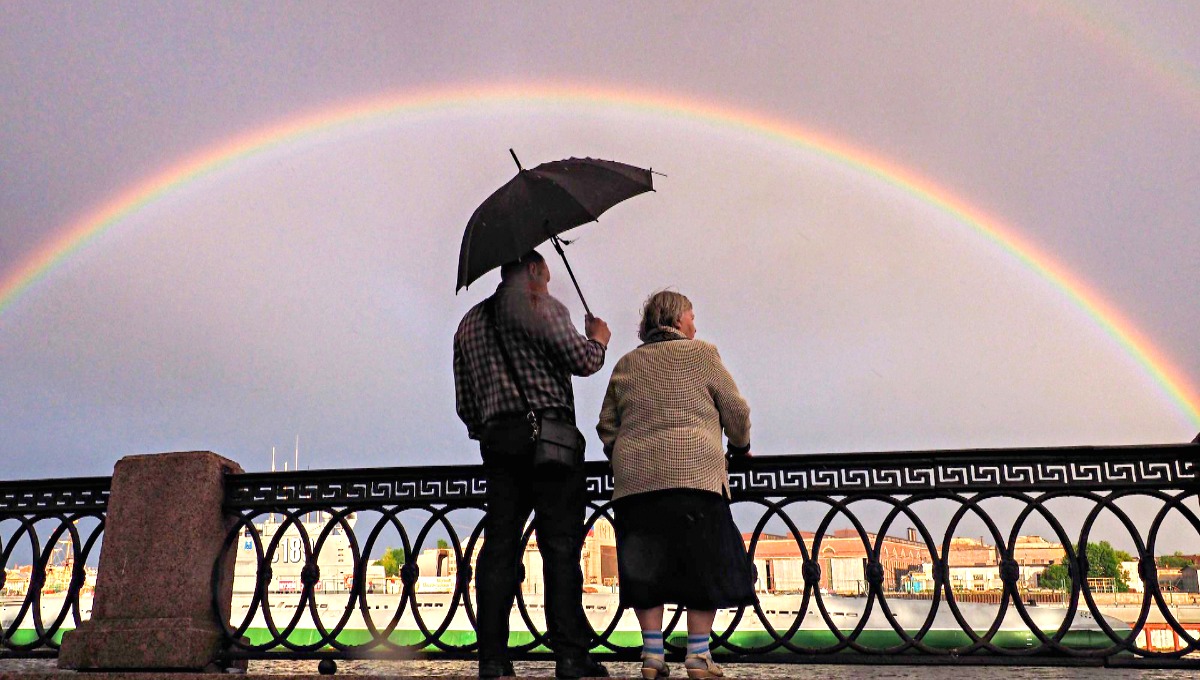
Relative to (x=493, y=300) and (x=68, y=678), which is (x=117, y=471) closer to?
(x=68, y=678)

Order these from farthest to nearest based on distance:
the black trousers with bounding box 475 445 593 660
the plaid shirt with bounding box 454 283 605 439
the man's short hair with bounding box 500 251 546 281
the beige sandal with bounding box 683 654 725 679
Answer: the man's short hair with bounding box 500 251 546 281, the plaid shirt with bounding box 454 283 605 439, the black trousers with bounding box 475 445 593 660, the beige sandal with bounding box 683 654 725 679

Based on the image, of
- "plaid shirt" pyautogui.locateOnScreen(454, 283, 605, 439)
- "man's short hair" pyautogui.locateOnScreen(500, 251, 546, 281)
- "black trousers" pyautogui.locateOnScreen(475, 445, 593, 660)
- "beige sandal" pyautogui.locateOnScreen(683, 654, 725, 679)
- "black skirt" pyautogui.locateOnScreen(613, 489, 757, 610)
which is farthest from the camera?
"man's short hair" pyautogui.locateOnScreen(500, 251, 546, 281)

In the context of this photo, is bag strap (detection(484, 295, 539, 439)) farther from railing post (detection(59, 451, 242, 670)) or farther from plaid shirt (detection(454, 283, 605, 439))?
railing post (detection(59, 451, 242, 670))

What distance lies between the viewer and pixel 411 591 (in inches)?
199

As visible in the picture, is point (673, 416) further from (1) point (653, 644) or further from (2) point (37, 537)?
(2) point (37, 537)

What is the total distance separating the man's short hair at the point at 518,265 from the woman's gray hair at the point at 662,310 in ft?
2.06

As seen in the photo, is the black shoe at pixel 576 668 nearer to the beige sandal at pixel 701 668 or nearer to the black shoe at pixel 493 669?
the black shoe at pixel 493 669

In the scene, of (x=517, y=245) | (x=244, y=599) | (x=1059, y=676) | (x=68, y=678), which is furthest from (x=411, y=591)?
(x=244, y=599)

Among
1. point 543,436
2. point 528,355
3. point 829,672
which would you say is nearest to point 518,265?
point 528,355

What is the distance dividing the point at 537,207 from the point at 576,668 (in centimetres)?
233

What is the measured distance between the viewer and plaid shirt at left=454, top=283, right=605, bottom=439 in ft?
13.8

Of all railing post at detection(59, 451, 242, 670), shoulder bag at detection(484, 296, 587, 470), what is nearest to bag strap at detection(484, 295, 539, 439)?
shoulder bag at detection(484, 296, 587, 470)

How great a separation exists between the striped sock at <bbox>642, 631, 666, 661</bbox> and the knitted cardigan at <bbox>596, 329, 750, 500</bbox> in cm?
65

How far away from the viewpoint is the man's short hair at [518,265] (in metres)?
4.48
